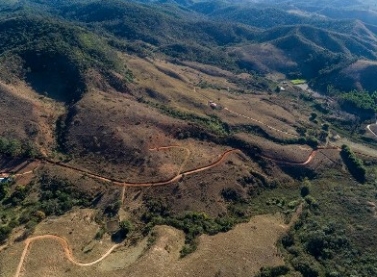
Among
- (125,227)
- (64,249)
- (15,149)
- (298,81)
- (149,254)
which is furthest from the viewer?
(298,81)

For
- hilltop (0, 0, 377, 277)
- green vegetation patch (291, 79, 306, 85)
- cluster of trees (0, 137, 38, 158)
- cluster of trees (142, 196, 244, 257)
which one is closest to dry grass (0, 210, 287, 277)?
hilltop (0, 0, 377, 277)

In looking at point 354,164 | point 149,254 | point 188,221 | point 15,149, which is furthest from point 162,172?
point 354,164

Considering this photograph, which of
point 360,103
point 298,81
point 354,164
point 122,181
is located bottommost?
point 298,81

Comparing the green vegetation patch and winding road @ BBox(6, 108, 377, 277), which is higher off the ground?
winding road @ BBox(6, 108, 377, 277)

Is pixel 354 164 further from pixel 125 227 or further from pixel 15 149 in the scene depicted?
pixel 15 149

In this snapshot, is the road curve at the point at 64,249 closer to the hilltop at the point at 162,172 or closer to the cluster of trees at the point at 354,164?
the hilltop at the point at 162,172

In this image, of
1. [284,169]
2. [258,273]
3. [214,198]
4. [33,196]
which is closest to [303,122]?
[284,169]

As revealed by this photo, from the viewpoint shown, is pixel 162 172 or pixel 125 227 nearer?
pixel 125 227

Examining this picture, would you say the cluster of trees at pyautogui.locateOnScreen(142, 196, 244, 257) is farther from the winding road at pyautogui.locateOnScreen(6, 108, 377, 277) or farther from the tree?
the winding road at pyautogui.locateOnScreen(6, 108, 377, 277)

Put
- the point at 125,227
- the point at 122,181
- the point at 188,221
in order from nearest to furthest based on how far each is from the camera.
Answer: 1. the point at 125,227
2. the point at 188,221
3. the point at 122,181
